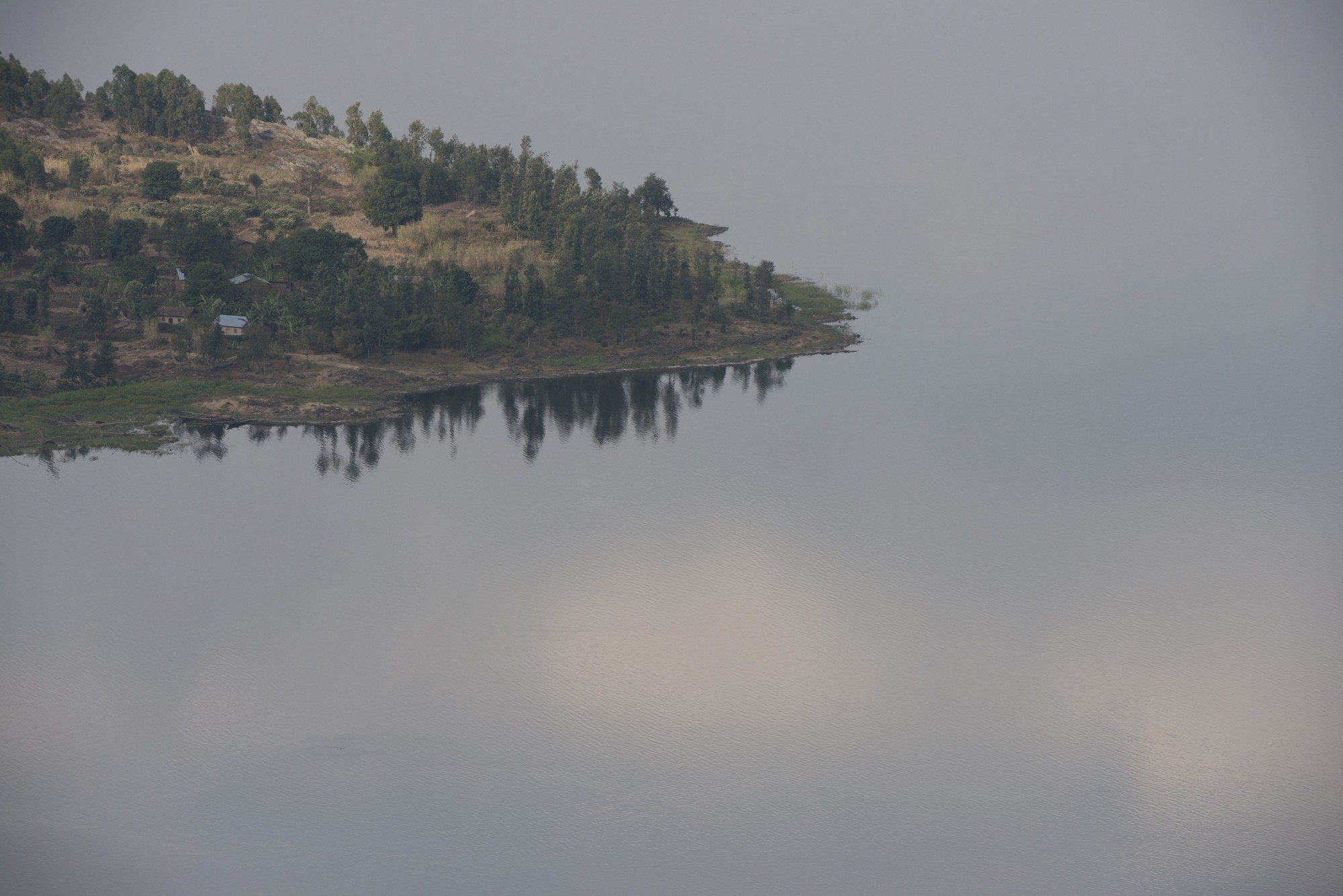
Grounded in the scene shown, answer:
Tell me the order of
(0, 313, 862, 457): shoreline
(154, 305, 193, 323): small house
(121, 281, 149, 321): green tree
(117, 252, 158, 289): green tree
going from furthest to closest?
(117, 252, 158, 289): green tree
(121, 281, 149, 321): green tree
(154, 305, 193, 323): small house
(0, 313, 862, 457): shoreline

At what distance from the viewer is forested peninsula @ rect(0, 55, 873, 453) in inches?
2341

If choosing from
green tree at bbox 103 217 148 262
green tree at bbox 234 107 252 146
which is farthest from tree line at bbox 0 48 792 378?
green tree at bbox 234 107 252 146

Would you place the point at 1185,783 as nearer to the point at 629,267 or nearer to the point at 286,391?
the point at 286,391

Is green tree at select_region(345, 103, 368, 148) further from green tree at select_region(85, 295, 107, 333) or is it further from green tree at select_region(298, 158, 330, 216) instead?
green tree at select_region(85, 295, 107, 333)

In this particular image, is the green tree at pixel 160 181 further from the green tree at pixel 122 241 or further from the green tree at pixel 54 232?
the green tree at pixel 122 241

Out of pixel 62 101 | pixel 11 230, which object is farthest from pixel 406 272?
pixel 62 101

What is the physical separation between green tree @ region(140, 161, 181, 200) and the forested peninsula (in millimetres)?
140

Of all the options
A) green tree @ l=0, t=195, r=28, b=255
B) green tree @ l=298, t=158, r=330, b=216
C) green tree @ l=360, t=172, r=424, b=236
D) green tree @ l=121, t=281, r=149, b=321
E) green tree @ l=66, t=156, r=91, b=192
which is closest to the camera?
green tree @ l=121, t=281, r=149, b=321

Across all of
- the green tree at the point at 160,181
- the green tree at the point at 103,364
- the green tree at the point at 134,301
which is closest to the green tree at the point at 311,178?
the green tree at the point at 160,181

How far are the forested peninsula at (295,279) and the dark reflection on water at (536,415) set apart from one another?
1.50 m

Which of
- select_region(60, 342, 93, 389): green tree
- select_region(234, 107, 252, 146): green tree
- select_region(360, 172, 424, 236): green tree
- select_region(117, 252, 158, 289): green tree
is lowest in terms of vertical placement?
select_region(60, 342, 93, 389): green tree

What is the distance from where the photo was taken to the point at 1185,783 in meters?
30.1

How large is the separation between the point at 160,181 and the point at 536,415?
Answer: 1518 inches

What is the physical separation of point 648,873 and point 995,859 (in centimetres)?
768
